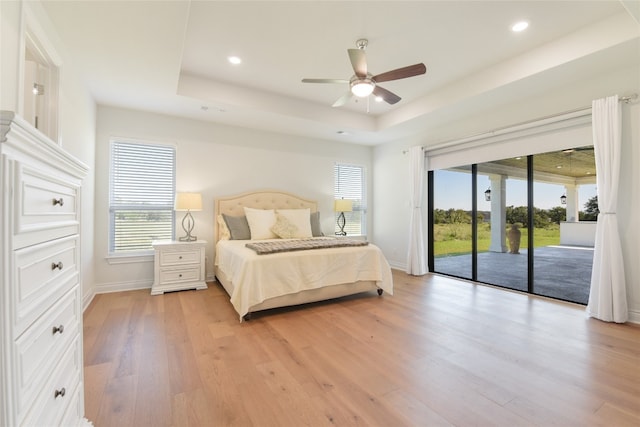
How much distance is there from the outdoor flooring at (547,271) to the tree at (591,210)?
1.32ft

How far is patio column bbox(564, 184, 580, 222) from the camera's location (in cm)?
361

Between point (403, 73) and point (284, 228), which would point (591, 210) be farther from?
point (284, 228)

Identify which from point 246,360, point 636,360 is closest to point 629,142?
point 636,360

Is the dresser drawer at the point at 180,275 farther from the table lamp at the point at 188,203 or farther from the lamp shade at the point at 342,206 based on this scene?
the lamp shade at the point at 342,206

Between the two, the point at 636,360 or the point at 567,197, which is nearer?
the point at 636,360

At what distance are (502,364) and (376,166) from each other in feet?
15.1

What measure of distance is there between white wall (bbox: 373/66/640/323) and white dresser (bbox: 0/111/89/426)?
4367 millimetres

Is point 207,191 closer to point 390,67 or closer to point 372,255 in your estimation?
point 372,255

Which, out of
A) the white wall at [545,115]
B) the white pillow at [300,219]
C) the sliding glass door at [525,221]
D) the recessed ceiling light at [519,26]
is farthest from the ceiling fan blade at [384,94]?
the white pillow at [300,219]

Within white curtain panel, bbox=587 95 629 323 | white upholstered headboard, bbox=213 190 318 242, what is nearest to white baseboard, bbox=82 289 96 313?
white upholstered headboard, bbox=213 190 318 242

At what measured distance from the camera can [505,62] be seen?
10.5 ft

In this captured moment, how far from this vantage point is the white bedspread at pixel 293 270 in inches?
112

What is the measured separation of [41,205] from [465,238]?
5.03 metres

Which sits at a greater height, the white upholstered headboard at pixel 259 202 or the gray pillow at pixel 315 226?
the white upholstered headboard at pixel 259 202
